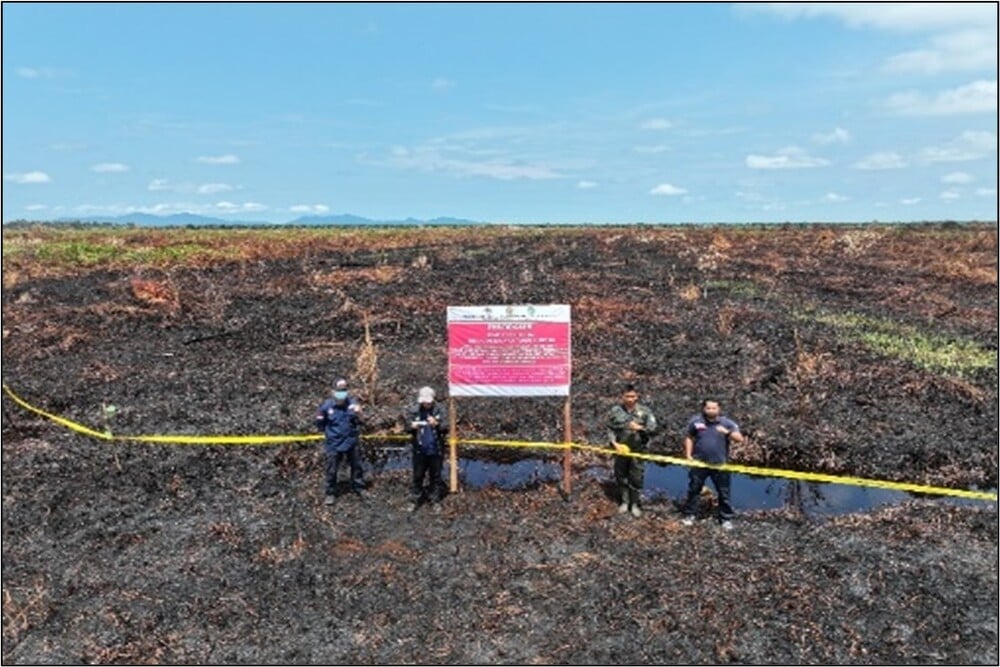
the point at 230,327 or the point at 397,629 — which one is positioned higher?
the point at 230,327

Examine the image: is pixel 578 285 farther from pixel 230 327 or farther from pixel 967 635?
pixel 967 635

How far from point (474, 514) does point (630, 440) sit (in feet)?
6.42

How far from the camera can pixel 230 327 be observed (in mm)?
18953

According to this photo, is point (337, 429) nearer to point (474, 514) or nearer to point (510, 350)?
point (474, 514)

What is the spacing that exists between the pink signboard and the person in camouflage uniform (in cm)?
72

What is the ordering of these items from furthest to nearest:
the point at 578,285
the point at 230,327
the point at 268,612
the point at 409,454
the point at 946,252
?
1. the point at 946,252
2. the point at 578,285
3. the point at 230,327
4. the point at 409,454
5. the point at 268,612

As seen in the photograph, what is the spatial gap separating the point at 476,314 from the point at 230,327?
463 inches

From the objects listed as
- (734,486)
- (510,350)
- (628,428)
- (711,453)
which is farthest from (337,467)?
(734,486)

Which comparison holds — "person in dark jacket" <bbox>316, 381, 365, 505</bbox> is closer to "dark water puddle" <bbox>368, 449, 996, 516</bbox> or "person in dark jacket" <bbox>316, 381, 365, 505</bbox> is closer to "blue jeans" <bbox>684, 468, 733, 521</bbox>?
"dark water puddle" <bbox>368, 449, 996, 516</bbox>

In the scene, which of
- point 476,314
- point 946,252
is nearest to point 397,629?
point 476,314

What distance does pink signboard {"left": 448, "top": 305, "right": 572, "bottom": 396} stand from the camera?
29.5ft

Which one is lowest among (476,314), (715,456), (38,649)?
(38,649)

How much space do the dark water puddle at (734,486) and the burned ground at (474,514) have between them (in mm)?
370

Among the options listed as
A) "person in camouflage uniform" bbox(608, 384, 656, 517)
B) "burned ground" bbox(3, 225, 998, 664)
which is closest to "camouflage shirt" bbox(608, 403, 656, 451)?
"person in camouflage uniform" bbox(608, 384, 656, 517)
